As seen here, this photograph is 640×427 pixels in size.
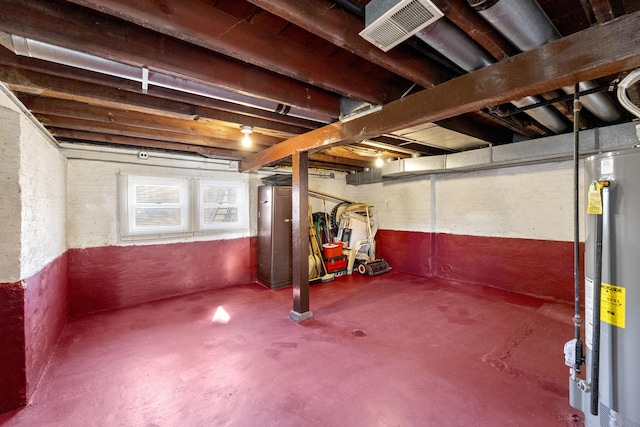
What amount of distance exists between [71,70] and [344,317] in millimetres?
3323

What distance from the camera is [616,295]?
4.10 feet

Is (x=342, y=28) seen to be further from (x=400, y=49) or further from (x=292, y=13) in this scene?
(x=400, y=49)

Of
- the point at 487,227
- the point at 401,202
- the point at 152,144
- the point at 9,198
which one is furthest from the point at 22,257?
the point at 487,227

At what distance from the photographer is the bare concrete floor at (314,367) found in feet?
5.85

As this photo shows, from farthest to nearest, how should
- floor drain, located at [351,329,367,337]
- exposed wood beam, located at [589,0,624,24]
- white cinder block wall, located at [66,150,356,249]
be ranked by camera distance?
1. white cinder block wall, located at [66,150,356,249]
2. floor drain, located at [351,329,367,337]
3. exposed wood beam, located at [589,0,624,24]

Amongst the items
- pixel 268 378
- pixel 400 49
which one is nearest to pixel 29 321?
pixel 268 378

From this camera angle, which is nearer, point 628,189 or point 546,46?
point 628,189

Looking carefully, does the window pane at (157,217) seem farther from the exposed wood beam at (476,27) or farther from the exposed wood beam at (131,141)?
the exposed wood beam at (476,27)

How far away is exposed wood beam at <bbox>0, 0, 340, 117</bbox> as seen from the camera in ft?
4.30

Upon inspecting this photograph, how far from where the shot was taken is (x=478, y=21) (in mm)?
A: 1378

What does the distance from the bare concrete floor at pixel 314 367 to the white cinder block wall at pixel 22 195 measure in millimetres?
990

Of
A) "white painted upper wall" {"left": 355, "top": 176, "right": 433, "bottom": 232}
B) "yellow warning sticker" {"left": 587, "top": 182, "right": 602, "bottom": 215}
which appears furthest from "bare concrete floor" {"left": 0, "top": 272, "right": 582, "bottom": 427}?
"white painted upper wall" {"left": 355, "top": 176, "right": 433, "bottom": 232}

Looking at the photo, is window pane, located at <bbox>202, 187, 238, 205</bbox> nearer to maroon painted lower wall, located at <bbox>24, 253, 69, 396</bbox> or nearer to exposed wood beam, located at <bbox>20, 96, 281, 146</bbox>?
exposed wood beam, located at <bbox>20, 96, 281, 146</bbox>

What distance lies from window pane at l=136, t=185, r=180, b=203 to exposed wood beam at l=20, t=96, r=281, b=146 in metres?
1.38
